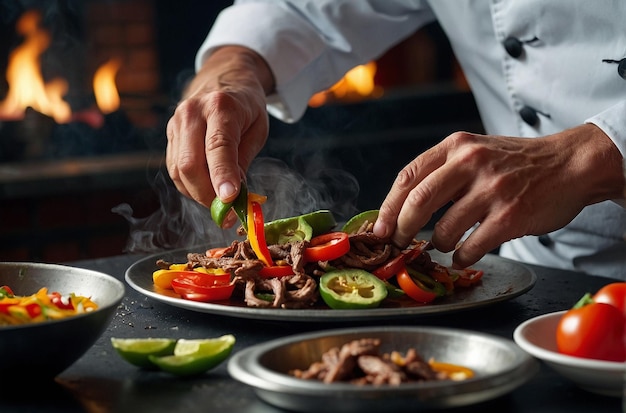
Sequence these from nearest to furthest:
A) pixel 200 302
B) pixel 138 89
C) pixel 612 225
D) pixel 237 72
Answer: pixel 200 302 < pixel 612 225 < pixel 237 72 < pixel 138 89

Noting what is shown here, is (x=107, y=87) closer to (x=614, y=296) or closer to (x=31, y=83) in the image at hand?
(x=31, y=83)

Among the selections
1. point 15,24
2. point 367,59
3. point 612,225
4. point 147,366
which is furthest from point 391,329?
point 15,24

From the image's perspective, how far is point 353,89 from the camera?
16.1 feet

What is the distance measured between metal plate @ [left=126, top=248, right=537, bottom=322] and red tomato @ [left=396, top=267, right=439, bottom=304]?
0.04 ft

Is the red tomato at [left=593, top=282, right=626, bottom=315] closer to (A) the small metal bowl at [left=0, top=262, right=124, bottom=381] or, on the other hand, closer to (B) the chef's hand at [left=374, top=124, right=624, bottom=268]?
(B) the chef's hand at [left=374, top=124, right=624, bottom=268]

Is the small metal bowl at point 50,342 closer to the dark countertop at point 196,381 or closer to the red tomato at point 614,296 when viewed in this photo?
A: the dark countertop at point 196,381

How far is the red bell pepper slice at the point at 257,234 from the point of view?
A: 70.5 inches

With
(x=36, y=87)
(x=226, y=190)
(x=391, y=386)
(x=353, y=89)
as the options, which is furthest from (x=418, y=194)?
(x=353, y=89)

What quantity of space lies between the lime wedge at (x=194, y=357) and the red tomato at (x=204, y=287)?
0.32 m

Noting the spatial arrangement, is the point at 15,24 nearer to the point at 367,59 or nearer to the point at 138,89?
the point at 138,89

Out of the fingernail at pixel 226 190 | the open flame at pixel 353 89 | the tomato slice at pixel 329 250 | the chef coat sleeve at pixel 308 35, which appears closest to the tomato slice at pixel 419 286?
the tomato slice at pixel 329 250

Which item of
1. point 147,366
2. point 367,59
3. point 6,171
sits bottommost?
point 6,171

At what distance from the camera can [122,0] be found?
4.57m

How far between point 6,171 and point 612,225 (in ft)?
8.04
